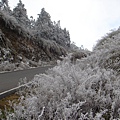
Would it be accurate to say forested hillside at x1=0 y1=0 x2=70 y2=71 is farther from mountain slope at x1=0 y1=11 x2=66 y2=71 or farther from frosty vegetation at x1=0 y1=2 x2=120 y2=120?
frosty vegetation at x1=0 y1=2 x2=120 y2=120

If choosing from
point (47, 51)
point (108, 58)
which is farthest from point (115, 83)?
point (47, 51)

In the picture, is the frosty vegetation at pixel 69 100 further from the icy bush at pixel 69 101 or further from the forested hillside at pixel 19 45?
the forested hillside at pixel 19 45

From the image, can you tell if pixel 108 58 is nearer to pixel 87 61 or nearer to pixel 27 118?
pixel 87 61

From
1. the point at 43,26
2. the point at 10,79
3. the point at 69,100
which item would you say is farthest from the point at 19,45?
the point at 69,100

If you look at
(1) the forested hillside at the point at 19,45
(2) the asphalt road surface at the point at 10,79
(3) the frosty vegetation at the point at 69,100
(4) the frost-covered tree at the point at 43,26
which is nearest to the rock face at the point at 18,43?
(1) the forested hillside at the point at 19,45

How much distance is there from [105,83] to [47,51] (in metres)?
28.7

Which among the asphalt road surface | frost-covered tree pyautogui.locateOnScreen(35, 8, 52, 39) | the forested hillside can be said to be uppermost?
frost-covered tree pyautogui.locateOnScreen(35, 8, 52, 39)

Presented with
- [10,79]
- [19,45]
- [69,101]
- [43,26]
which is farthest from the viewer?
[43,26]

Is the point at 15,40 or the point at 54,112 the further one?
the point at 15,40

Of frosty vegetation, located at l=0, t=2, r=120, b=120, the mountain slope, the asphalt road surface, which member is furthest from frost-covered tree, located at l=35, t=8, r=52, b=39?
frosty vegetation, located at l=0, t=2, r=120, b=120

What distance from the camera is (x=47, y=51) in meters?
32.6

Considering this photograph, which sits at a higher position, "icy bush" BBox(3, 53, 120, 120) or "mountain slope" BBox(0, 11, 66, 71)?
"mountain slope" BBox(0, 11, 66, 71)

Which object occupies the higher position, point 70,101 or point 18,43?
point 18,43

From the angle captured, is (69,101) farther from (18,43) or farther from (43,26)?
(43,26)
